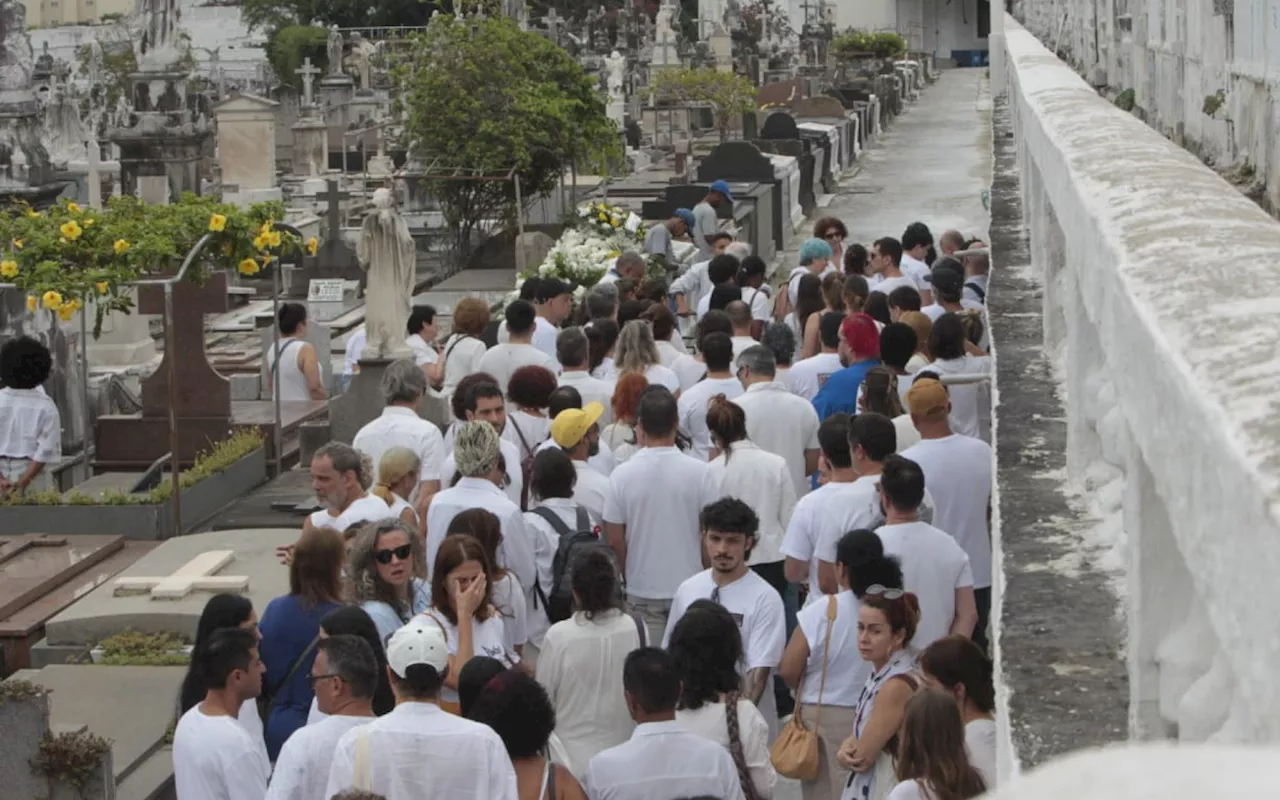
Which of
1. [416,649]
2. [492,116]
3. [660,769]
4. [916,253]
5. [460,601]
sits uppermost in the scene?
[492,116]

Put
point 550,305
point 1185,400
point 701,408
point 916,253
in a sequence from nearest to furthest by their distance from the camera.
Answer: point 1185,400
point 701,408
point 550,305
point 916,253

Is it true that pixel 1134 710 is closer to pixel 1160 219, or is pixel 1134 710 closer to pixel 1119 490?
pixel 1160 219

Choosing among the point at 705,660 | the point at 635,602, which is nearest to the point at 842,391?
the point at 635,602

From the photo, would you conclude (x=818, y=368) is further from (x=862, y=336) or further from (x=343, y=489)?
(x=343, y=489)

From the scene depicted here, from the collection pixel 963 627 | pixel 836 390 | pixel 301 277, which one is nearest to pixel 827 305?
pixel 836 390

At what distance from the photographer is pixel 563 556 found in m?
7.30

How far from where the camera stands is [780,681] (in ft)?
25.6

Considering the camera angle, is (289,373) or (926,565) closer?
(926,565)

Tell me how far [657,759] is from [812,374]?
4.64 metres

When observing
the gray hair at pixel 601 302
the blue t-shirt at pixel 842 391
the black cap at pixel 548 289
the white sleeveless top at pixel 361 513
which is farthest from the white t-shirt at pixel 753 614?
the black cap at pixel 548 289

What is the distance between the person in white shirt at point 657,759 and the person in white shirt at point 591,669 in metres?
0.69

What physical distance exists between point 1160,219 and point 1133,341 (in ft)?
2.50

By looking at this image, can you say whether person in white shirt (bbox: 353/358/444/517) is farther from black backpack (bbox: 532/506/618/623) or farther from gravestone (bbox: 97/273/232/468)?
gravestone (bbox: 97/273/232/468)

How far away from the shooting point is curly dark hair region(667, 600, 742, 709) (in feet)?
18.5
